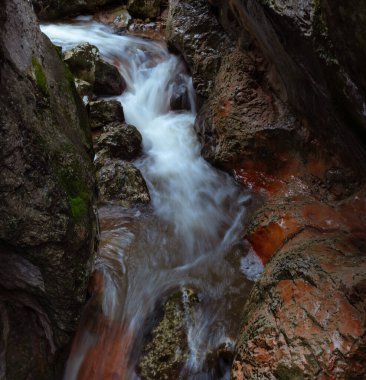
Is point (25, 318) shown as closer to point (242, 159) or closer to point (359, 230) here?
point (359, 230)

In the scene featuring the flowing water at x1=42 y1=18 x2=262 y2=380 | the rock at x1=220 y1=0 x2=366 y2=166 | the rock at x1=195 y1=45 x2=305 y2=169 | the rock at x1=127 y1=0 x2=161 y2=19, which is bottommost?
the flowing water at x1=42 y1=18 x2=262 y2=380

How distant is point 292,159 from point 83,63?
16.9ft

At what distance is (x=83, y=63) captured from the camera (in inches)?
323

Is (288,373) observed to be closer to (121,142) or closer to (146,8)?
(121,142)

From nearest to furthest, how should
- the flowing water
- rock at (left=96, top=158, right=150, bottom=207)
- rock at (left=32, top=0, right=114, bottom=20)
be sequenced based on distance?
the flowing water
rock at (left=96, top=158, right=150, bottom=207)
rock at (left=32, top=0, right=114, bottom=20)

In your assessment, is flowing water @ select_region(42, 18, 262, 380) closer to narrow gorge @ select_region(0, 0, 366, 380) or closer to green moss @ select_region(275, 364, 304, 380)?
narrow gorge @ select_region(0, 0, 366, 380)

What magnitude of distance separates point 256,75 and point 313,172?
2098 mm

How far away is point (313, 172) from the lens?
17.2ft

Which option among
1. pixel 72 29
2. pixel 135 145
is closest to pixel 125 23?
pixel 72 29

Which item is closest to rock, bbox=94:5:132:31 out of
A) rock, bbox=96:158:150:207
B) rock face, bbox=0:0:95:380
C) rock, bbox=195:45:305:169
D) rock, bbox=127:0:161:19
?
rock, bbox=127:0:161:19

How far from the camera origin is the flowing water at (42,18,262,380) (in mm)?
3781

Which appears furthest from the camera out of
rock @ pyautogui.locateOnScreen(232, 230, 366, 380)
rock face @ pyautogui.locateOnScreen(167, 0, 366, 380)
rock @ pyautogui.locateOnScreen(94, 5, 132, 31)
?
rock @ pyautogui.locateOnScreen(94, 5, 132, 31)

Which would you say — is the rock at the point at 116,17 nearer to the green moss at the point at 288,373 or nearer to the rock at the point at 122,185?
the rock at the point at 122,185

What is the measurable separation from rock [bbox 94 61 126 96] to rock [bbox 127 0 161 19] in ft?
14.0
